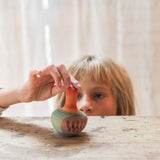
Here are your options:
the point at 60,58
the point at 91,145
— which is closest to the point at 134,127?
the point at 91,145

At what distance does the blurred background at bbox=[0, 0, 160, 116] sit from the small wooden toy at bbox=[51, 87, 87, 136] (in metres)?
1.26

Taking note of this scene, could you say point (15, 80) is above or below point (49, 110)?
above

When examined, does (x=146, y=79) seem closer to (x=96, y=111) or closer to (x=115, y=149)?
(x=96, y=111)

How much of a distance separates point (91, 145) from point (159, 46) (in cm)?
155

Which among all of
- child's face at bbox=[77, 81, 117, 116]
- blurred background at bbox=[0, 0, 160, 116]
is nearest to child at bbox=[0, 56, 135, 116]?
child's face at bbox=[77, 81, 117, 116]

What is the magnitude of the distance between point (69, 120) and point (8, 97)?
0.95 ft

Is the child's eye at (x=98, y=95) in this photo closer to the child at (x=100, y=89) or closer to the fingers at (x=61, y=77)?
the child at (x=100, y=89)

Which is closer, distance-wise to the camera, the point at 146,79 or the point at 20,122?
the point at 20,122

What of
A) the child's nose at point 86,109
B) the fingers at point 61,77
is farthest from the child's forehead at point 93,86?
the fingers at point 61,77

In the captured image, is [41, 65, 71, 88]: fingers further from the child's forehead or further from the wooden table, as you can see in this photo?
the child's forehead

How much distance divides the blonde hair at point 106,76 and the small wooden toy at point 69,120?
1.79 ft

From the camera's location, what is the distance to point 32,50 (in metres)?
1.77

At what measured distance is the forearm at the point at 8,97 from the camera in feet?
2.34

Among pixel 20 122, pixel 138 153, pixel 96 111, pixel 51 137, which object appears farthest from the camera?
pixel 96 111
